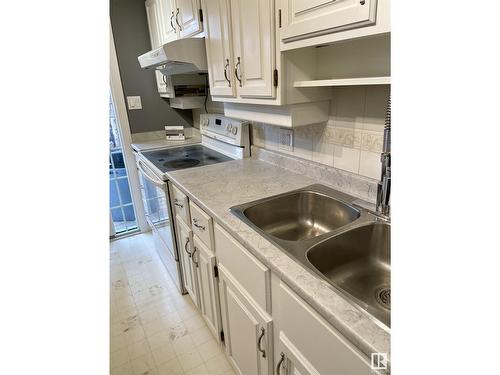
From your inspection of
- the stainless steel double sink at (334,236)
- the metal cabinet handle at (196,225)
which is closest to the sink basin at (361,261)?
the stainless steel double sink at (334,236)

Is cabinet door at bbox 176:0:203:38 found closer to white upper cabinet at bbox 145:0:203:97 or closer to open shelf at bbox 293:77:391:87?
white upper cabinet at bbox 145:0:203:97

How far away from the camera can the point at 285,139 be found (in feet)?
5.66

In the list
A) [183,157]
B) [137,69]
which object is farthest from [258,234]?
[137,69]

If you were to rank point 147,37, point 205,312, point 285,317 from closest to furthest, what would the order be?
point 285,317 < point 205,312 < point 147,37

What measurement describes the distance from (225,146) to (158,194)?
620 mm

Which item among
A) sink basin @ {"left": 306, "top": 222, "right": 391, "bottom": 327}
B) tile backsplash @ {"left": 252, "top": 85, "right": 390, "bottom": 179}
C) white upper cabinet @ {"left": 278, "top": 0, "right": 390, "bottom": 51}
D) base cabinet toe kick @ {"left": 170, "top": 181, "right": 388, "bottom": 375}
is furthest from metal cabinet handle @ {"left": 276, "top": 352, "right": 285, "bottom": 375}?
white upper cabinet @ {"left": 278, "top": 0, "right": 390, "bottom": 51}

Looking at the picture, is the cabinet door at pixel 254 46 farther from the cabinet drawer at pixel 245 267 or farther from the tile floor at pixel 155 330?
the tile floor at pixel 155 330

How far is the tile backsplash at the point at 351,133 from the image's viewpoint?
1175 mm

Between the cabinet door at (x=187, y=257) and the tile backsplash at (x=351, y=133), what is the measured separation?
0.83 meters
